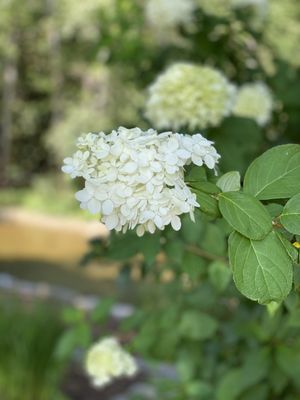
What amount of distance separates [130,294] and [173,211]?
567cm

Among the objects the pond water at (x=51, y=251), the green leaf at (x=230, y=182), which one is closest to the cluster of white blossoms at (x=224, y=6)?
the green leaf at (x=230, y=182)

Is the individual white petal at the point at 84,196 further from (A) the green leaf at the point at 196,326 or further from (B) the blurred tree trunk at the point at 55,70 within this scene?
(B) the blurred tree trunk at the point at 55,70

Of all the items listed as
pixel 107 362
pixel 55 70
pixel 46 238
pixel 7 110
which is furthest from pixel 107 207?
pixel 7 110

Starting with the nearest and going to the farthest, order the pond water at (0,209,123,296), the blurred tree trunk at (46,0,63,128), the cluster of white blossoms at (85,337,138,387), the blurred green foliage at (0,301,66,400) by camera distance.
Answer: the cluster of white blossoms at (85,337,138,387) → the blurred green foliage at (0,301,66,400) → the pond water at (0,209,123,296) → the blurred tree trunk at (46,0,63,128)

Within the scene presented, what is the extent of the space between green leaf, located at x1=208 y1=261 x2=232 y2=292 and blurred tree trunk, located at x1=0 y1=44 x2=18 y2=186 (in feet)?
43.6

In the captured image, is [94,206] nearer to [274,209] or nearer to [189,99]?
[274,209]

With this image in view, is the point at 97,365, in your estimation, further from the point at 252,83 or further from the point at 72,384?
the point at 72,384

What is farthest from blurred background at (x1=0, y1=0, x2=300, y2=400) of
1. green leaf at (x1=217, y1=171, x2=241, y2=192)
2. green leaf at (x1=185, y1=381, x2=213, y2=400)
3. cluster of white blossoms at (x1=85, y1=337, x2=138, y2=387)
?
green leaf at (x1=217, y1=171, x2=241, y2=192)

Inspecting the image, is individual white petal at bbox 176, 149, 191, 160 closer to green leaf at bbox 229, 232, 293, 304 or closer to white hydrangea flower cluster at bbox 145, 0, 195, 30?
green leaf at bbox 229, 232, 293, 304

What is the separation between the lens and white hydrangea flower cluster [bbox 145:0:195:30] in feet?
7.08

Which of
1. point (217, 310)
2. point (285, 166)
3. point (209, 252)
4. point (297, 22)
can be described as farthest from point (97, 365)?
point (297, 22)

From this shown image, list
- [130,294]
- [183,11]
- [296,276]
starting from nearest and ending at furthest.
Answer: [296,276]
[183,11]
[130,294]

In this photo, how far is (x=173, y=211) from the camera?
676 mm

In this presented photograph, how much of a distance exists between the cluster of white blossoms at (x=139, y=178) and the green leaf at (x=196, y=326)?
106 centimetres
